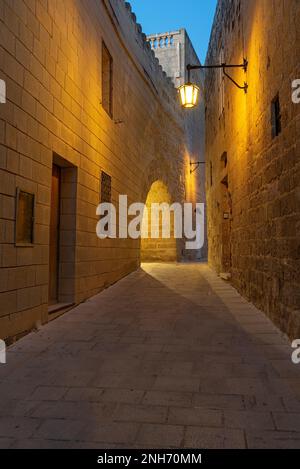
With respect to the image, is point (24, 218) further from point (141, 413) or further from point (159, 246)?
point (159, 246)

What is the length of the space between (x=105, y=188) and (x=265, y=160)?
11.5 feet

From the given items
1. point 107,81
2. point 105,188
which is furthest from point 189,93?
point 105,188

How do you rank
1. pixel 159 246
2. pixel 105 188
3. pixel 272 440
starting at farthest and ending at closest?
1. pixel 159 246
2. pixel 105 188
3. pixel 272 440

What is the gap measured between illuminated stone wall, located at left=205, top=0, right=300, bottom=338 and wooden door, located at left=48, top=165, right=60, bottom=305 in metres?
3.01

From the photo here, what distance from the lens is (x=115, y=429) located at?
2.07 metres

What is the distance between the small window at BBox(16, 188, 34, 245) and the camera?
13.1 ft

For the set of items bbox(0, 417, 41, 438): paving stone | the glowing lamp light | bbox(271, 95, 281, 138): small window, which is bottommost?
bbox(0, 417, 41, 438): paving stone

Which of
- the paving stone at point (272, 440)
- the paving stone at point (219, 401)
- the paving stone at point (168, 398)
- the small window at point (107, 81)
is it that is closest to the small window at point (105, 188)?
the small window at point (107, 81)

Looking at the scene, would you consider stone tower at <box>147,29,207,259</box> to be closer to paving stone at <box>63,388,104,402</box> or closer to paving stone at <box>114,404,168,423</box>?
paving stone at <box>63,388,104,402</box>

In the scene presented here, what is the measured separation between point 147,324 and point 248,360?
162cm

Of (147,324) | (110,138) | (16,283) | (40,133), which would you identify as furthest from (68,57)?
(147,324)

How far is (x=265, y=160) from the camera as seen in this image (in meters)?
4.73

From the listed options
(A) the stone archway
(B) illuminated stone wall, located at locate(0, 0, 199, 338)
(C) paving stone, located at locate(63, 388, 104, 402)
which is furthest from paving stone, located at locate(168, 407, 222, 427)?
(A) the stone archway

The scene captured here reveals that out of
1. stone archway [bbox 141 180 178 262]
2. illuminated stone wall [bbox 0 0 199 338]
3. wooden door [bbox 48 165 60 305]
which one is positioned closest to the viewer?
illuminated stone wall [bbox 0 0 199 338]
